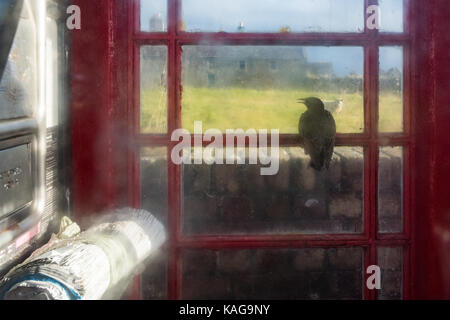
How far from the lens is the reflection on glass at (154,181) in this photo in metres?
1.82

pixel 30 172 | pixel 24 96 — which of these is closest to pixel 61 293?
pixel 30 172

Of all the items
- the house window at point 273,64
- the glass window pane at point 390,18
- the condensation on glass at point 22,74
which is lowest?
the condensation on glass at point 22,74

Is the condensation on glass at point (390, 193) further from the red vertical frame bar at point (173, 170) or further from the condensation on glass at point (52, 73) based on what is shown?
the condensation on glass at point (52, 73)

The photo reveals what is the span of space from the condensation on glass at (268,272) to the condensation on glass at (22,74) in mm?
857

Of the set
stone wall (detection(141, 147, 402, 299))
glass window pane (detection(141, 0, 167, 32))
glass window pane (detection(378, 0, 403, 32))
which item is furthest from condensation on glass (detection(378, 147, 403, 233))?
glass window pane (detection(141, 0, 167, 32))

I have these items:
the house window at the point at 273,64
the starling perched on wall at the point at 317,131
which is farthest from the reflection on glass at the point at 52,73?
the starling perched on wall at the point at 317,131

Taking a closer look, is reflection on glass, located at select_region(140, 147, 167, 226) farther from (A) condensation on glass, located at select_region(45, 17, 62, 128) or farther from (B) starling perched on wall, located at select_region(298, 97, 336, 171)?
(B) starling perched on wall, located at select_region(298, 97, 336, 171)

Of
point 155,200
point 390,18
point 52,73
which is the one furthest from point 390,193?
point 52,73

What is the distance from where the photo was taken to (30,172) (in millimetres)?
1401

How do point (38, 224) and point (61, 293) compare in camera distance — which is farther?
point (38, 224)

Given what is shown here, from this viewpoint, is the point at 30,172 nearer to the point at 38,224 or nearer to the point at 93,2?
the point at 38,224

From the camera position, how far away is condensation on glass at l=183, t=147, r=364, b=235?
1.84m

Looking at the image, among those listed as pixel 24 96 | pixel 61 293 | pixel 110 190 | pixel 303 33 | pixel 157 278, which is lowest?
pixel 157 278

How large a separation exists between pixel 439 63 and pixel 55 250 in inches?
58.0
